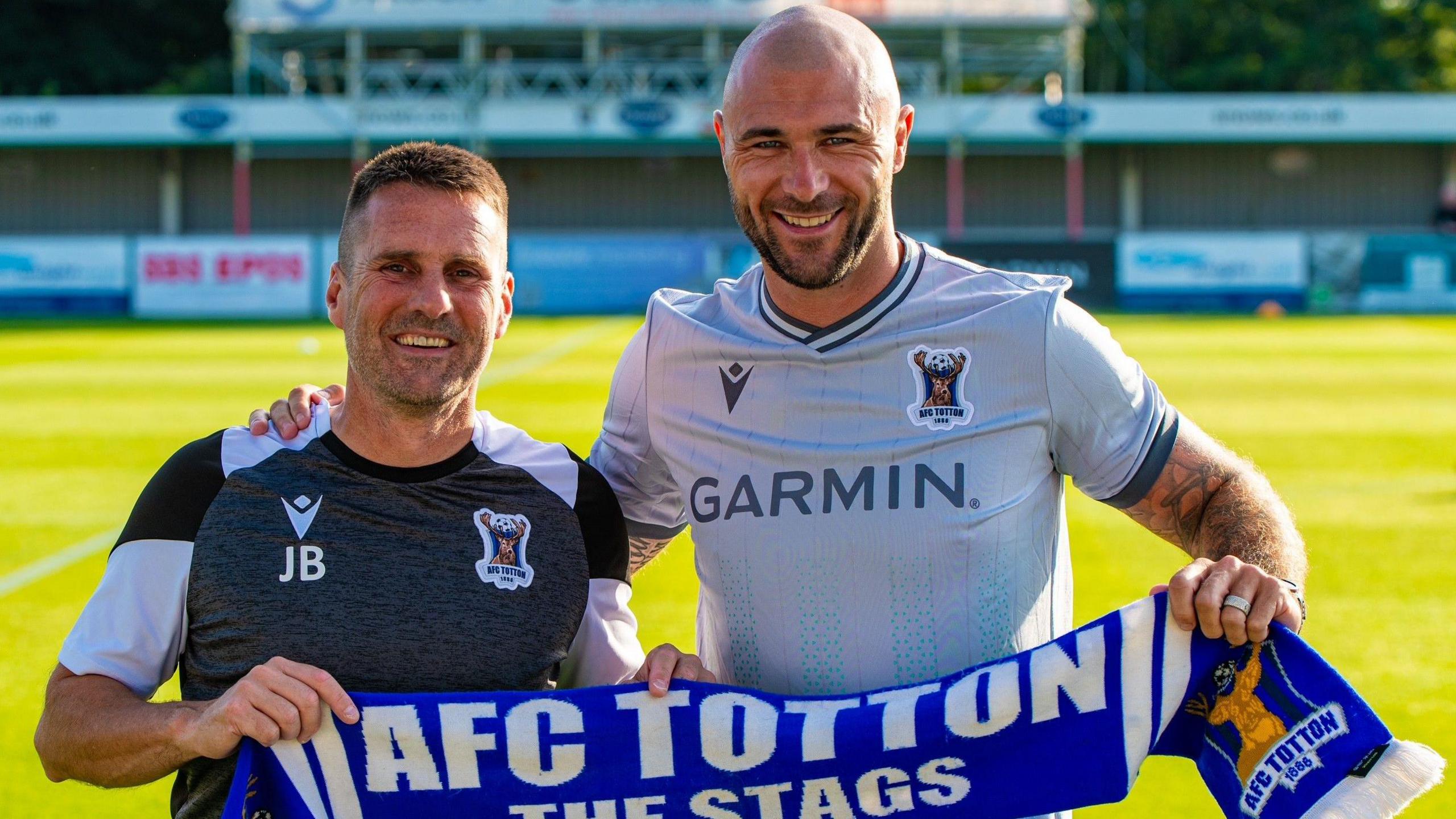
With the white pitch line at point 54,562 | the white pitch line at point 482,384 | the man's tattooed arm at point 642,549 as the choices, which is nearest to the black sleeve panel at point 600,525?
the man's tattooed arm at point 642,549

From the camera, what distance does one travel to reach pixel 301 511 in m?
2.64

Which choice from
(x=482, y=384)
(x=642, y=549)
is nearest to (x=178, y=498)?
(x=642, y=549)

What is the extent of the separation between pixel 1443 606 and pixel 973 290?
4.44 meters

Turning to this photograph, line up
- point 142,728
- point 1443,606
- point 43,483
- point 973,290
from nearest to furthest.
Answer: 1. point 142,728
2. point 973,290
3. point 1443,606
4. point 43,483

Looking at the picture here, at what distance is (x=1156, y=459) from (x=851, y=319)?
0.66 metres

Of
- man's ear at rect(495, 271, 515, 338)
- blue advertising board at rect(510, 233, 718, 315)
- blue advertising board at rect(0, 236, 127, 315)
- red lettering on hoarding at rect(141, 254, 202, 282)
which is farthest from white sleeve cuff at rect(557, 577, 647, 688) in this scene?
blue advertising board at rect(0, 236, 127, 315)

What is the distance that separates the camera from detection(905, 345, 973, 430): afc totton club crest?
2.72 meters

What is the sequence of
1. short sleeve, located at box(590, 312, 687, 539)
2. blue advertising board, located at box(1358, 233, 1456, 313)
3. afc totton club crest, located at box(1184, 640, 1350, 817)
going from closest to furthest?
1. afc totton club crest, located at box(1184, 640, 1350, 817)
2. short sleeve, located at box(590, 312, 687, 539)
3. blue advertising board, located at box(1358, 233, 1456, 313)

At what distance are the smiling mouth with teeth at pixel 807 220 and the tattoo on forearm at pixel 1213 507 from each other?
0.83m

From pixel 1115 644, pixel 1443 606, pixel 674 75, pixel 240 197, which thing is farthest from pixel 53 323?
pixel 1115 644

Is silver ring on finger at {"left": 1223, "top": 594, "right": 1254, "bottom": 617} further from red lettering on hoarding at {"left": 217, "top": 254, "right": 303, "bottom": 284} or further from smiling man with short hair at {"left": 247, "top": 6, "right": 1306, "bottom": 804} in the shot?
red lettering on hoarding at {"left": 217, "top": 254, "right": 303, "bottom": 284}

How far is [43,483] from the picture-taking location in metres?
9.14

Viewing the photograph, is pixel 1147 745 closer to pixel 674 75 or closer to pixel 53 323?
pixel 53 323

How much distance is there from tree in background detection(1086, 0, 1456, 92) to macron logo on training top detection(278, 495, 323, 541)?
51719mm
